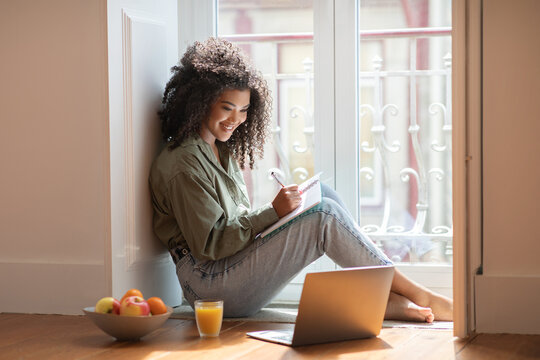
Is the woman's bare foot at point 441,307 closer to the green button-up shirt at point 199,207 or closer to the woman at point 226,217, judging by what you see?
the woman at point 226,217

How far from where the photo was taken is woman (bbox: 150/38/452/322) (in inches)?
97.5

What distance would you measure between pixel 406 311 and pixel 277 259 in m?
0.48

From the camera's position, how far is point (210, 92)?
2.61 metres

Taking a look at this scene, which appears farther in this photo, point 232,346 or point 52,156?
point 52,156

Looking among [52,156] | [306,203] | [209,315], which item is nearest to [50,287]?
[52,156]

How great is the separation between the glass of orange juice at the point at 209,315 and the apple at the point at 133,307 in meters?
0.16

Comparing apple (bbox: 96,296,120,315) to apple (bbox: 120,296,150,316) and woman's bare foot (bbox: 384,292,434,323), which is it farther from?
woman's bare foot (bbox: 384,292,434,323)

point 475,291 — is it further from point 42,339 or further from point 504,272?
point 42,339

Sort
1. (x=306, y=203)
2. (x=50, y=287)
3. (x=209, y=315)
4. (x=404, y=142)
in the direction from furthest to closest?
1. (x=404, y=142)
2. (x=50, y=287)
3. (x=306, y=203)
4. (x=209, y=315)

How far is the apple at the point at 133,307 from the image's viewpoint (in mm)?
2184

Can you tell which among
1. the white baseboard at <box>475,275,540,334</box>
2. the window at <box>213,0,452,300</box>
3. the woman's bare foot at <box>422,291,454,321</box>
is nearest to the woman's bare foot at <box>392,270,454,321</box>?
the woman's bare foot at <box>422,291,454,321</box>

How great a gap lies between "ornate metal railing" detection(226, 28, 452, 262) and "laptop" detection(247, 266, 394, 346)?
0.80 m

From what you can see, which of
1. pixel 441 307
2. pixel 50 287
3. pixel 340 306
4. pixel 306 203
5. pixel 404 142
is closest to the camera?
pixel 340 306

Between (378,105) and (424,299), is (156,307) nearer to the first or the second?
(424,299)
